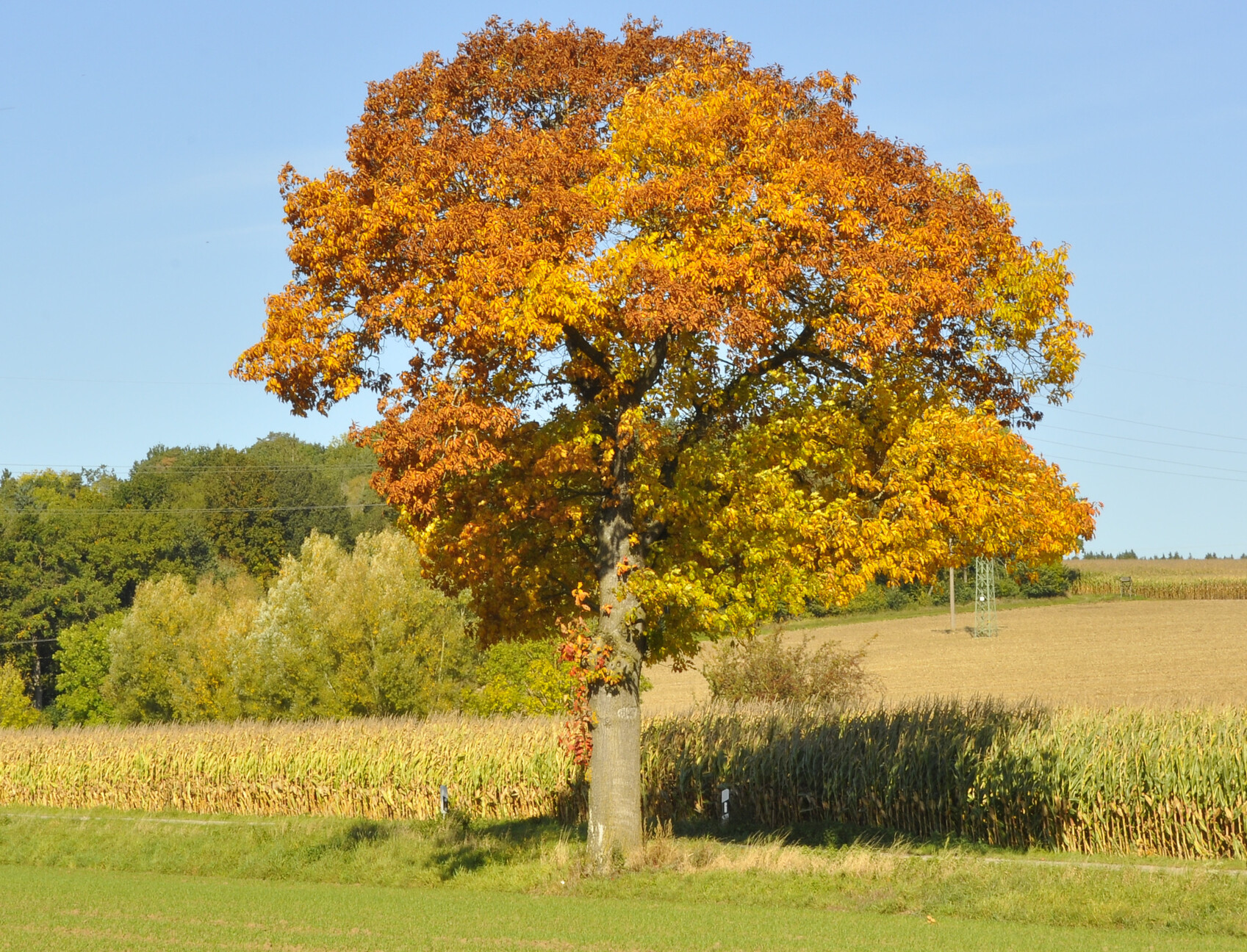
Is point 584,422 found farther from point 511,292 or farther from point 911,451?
point 911,451

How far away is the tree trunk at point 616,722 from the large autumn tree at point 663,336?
0.04 m

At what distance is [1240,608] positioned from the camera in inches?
2665

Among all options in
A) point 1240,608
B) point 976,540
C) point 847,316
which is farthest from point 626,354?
point 1240,608

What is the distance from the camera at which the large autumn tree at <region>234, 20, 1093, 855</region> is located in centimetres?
1499

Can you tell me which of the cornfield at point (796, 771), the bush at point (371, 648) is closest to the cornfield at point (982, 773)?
the cornfield at point (796, 771)

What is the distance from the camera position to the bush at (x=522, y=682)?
36.0m

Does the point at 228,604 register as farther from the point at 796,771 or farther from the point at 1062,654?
the point at 796,771

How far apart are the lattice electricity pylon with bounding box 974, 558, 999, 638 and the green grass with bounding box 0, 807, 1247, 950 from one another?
153ft

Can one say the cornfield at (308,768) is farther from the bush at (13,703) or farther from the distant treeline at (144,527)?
the distant treeline at (144,527)

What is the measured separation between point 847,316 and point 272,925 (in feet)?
32.3

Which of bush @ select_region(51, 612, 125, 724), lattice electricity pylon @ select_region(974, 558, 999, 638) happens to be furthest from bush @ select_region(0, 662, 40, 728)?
lattice electricity pylon @ select_region(974, 558, 999, 638)

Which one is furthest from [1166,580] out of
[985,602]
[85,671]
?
[85,671]

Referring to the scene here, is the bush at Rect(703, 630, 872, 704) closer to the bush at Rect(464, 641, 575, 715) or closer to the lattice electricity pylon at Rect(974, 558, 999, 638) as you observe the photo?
the bush at Rect(464, 641, 575, 715)

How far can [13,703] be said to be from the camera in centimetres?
6300
